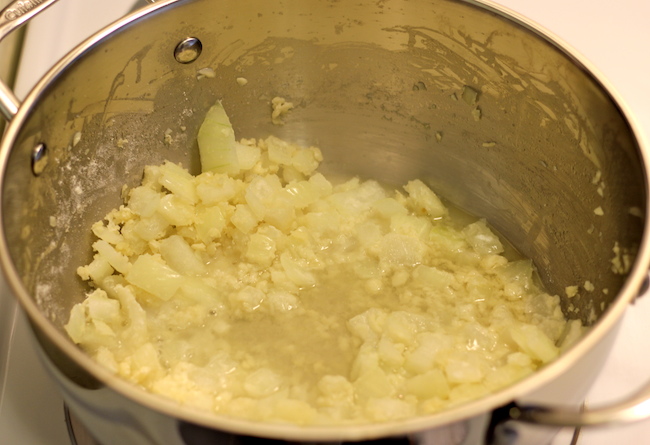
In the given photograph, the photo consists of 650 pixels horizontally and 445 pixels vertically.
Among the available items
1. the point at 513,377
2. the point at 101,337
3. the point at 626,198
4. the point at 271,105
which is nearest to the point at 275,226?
the point at 271,105

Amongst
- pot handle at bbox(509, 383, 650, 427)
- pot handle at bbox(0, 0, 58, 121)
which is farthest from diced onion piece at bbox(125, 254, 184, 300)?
pot handle at bbox(509, 383, 650, 427)

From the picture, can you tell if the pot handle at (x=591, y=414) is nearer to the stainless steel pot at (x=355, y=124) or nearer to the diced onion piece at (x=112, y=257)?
the stainless steel pot at (x=355, y=124)

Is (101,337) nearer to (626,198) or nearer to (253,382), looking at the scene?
(253,382)

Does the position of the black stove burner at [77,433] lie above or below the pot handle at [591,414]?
below

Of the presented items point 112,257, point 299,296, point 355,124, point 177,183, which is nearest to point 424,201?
point 355,124

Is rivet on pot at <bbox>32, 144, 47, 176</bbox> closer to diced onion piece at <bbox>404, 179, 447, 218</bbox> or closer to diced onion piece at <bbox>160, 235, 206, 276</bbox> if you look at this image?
diced onion piece at <bbox>160, 235, 206, 276</bbox>

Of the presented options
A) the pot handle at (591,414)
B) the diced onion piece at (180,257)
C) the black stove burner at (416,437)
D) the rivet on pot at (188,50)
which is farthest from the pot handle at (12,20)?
the pot handle at (591,414)
